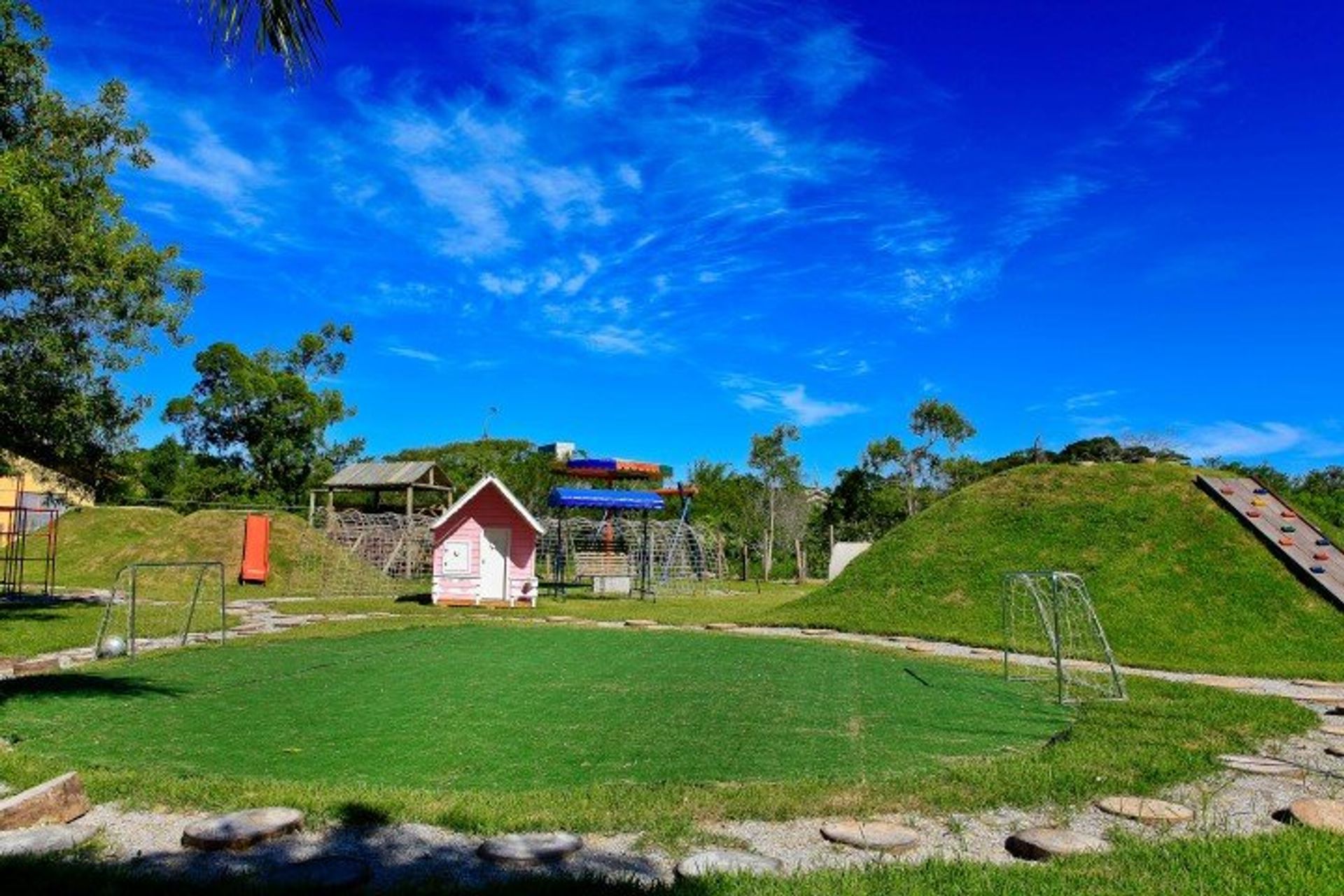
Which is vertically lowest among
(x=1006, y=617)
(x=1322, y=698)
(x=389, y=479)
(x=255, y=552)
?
(x=1322, y=698)

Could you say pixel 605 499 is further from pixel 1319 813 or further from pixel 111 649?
pixel 1319 813

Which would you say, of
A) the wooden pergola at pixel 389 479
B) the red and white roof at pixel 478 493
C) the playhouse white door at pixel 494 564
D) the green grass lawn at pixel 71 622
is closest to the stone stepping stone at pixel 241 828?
the green grass lawn at pixel 71 622

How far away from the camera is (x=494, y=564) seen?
23594 mm

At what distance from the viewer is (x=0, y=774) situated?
207 inches

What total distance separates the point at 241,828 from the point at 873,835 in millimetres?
2917

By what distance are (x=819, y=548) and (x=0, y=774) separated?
4029cm

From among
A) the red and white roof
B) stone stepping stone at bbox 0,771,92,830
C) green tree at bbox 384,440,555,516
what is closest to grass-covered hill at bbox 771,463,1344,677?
the red and white roof

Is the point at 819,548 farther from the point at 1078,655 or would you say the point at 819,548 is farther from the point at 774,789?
the point at 774,789

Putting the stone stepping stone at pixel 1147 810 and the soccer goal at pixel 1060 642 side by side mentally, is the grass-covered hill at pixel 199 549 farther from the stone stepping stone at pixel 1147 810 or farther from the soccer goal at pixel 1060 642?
the stone stepping stone at pixel 1147 810

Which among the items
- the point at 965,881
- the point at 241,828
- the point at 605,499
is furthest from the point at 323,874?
the point at 605,499

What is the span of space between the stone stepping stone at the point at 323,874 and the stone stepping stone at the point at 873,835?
83.3 inches

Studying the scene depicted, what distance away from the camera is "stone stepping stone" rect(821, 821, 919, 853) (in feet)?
13.9

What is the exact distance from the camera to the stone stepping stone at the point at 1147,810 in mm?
4680

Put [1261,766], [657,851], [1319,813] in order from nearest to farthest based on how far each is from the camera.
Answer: [657,851], [1319,813], [1261,766]
